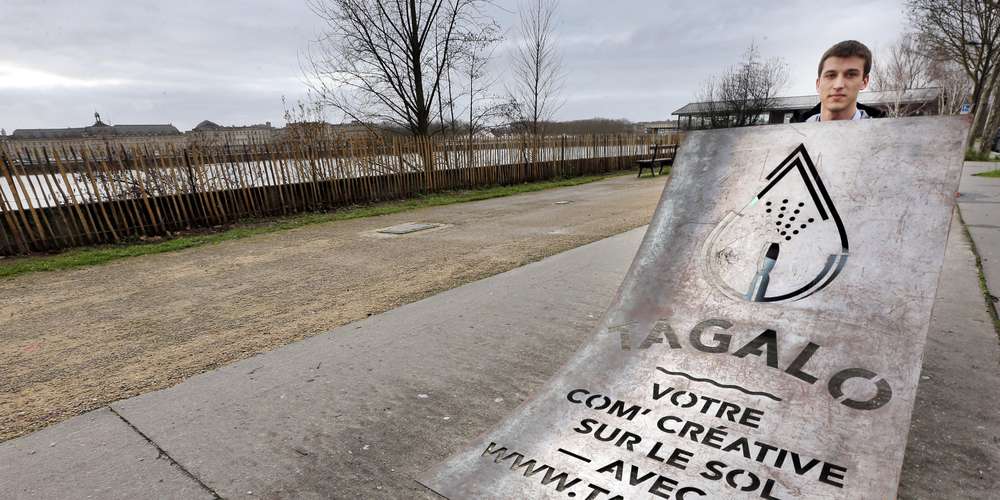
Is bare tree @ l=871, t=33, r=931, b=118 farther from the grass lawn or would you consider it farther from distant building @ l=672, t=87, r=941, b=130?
the grass lawn

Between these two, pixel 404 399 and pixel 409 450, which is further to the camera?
pixel 404 399

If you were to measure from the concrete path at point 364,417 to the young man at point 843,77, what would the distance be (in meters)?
1.66

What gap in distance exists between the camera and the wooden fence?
6906 mm

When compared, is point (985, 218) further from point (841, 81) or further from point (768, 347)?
point (768, 347)

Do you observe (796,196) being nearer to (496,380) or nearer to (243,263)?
(496,380)

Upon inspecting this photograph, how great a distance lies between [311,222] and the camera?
9.47 metres

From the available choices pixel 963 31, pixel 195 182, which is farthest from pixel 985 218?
pixel 963 31

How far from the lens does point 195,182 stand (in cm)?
860

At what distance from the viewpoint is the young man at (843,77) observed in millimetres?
3248

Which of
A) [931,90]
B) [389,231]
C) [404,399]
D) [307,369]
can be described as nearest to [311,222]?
[389,231]

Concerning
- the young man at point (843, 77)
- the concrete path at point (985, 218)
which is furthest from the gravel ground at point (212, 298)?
the concrete path at point (985, 218)

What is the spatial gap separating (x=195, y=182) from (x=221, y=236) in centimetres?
143

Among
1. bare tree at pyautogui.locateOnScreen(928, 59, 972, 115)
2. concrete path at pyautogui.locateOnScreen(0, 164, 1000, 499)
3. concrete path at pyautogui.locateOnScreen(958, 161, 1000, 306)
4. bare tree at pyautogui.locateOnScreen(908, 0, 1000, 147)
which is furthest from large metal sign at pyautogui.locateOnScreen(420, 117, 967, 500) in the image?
bare tree at pyautogui.locateOnScreen(928, 59, 972, 115)

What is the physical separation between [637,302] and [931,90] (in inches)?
2267
